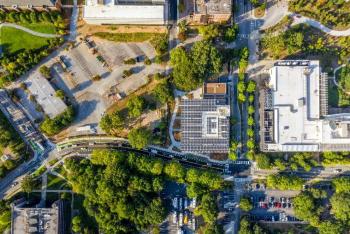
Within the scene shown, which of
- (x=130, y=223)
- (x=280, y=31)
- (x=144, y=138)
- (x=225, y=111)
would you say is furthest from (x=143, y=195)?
(x=280, y=31)

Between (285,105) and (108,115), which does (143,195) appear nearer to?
(108,115)

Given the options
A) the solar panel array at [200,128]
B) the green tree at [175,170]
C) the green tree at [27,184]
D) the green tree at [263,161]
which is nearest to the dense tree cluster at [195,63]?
the solar panel array at [200,128]

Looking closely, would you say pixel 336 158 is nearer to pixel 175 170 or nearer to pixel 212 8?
pixel 175 170

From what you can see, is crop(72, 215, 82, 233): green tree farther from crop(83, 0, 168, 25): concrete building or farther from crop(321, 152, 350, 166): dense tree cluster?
crop(321, 152, 350, 166): dense tree cluster

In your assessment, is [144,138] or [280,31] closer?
[144,138]

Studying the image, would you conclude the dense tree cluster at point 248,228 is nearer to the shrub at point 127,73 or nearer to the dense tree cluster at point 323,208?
the dense tree cluster at point 323,208

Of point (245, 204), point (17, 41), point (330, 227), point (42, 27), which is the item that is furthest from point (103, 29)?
point (330, 227)

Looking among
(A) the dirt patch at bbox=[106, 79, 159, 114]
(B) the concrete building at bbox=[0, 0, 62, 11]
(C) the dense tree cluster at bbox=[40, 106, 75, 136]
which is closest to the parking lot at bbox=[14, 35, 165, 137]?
(A) the dirt patch at bbox=[106, 79, 159, 114]
